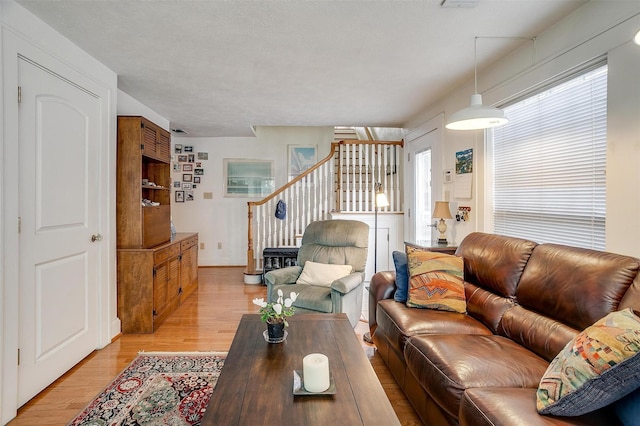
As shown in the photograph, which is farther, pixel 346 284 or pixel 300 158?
pixel 300 158

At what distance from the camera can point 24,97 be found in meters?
2.08

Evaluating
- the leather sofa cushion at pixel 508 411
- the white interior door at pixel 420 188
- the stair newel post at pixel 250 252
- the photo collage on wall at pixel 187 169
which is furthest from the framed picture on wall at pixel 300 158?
the leather sofa cushion at pixel 508 411

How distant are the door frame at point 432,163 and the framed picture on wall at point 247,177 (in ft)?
8.49

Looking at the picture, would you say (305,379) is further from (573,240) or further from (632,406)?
(573,240)

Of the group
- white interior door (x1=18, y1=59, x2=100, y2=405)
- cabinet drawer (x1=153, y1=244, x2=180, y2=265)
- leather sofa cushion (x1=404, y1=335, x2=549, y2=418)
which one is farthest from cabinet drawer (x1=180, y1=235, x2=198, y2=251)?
leather sofa cushion (x1=404, y1=335, x2=549, y2=418)

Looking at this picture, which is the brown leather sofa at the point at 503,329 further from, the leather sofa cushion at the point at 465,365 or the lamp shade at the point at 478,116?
the lamp shade at the point at 478,116

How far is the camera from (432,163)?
416 centimetres

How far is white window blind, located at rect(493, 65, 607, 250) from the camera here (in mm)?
2084

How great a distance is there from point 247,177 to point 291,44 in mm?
3968

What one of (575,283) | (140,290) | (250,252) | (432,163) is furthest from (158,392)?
(432,163)

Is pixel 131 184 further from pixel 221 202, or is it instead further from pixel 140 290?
pixel 221 202

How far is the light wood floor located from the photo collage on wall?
86.5 inches

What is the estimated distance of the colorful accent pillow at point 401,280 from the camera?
2.49 m

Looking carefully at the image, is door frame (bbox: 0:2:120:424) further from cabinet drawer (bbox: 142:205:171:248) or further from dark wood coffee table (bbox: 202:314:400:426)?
dark wood coffee table (bbox: 202:314:400:426)
